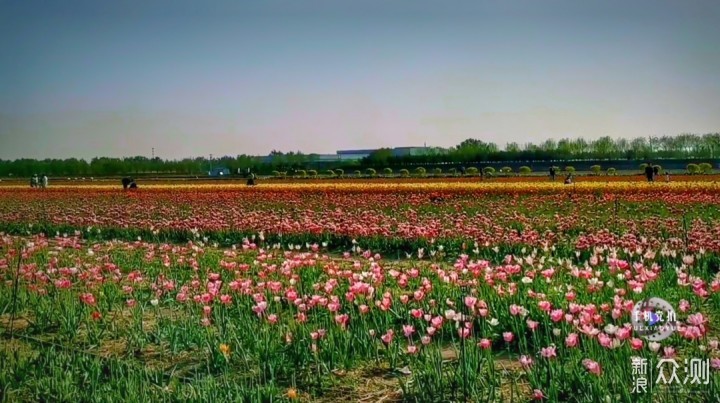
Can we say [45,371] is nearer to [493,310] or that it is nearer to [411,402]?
[411,402]

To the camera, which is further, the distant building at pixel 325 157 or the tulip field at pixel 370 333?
the distant building at pixel 325 157

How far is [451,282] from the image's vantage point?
265 inches

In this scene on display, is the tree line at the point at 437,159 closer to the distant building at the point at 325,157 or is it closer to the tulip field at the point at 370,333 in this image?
the distant building at the point at 325,157

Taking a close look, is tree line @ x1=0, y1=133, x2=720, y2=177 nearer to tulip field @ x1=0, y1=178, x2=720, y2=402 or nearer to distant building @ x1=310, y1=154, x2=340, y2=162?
distant building @ x1=310, y1=154, x2=340, y2=162

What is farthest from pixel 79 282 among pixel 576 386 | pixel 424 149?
pixel 424 149

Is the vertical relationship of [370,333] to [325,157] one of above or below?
below

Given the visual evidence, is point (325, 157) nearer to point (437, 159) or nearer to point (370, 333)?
point (437, 159)

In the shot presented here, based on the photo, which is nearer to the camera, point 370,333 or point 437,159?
point 370,333

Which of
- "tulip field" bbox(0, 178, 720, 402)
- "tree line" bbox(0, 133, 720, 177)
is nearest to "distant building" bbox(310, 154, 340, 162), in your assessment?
"tree line" bbox(0, 133, 720, 177)

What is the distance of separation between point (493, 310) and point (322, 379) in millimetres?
1778

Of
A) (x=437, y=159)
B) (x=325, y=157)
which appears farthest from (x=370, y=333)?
(x=325, y=157)

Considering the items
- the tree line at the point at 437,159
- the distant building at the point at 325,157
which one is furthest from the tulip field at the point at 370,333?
the distant building at the point at 325,157

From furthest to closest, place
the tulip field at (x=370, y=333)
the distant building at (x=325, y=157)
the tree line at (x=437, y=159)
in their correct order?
the distant building at (x=325, y=157)
the tree line at (x=437, y=159)
the tulip field at (x=370, y=333)

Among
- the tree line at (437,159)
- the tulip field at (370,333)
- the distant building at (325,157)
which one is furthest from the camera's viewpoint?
the distant building at (325,157)
